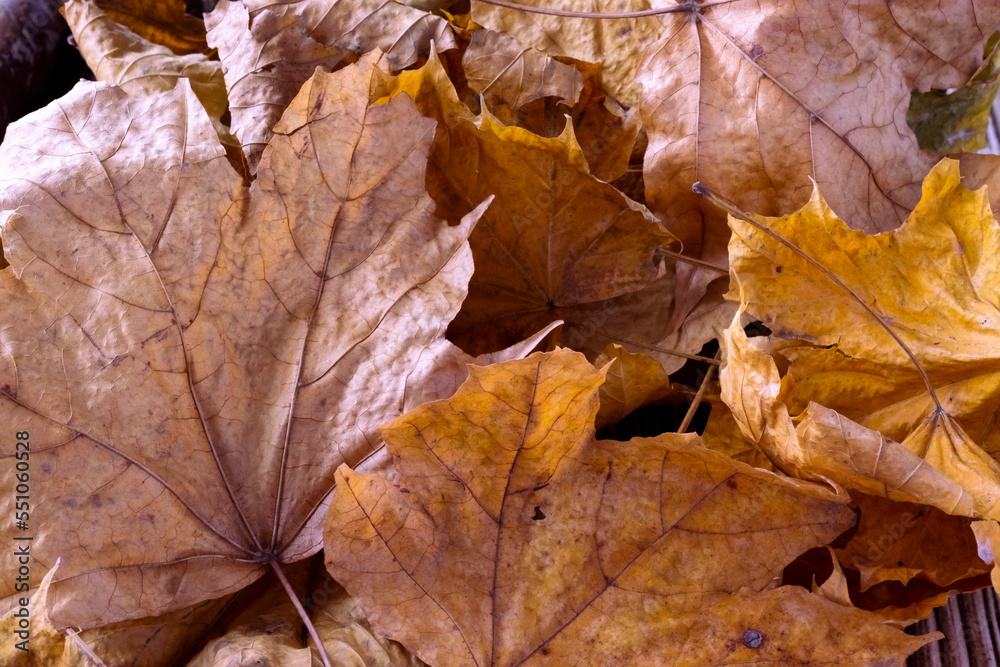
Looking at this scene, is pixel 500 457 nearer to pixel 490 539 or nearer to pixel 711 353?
pixel 490 539

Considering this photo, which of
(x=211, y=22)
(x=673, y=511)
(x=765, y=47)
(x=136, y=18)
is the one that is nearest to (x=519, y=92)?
(x=765, y=47)

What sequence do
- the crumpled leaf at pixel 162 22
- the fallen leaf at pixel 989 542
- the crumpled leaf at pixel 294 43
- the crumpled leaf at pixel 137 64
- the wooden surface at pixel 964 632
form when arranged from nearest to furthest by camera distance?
the fallen leaf at pixel 989 542 < the wooden surface at pixel 964 632 < the crumpled leaf at pixel 294 43 < the crumpled leaf at pixel 137 64 < the crumpled leaf at pixel 162 22

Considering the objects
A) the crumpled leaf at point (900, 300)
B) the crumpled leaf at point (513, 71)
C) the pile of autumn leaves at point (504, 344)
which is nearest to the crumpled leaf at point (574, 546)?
the pile of autumn leaves at point (504, 344)

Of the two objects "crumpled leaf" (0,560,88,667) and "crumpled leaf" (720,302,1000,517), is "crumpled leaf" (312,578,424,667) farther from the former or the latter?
"crumpled leaf" (720,302,1000,517)

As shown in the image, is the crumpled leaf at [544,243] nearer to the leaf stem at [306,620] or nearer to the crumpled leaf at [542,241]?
the crumpled leaf at [542,241]

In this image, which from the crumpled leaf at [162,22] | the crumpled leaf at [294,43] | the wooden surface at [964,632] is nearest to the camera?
the wooden surface at [964,632]

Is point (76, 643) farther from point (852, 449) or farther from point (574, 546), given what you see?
point (852, 449)

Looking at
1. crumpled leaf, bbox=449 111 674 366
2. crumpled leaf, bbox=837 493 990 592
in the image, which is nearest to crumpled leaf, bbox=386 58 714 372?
crumpled leaf, bbox=449 111 674 366

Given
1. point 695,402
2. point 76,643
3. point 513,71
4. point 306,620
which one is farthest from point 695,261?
point 76,643
